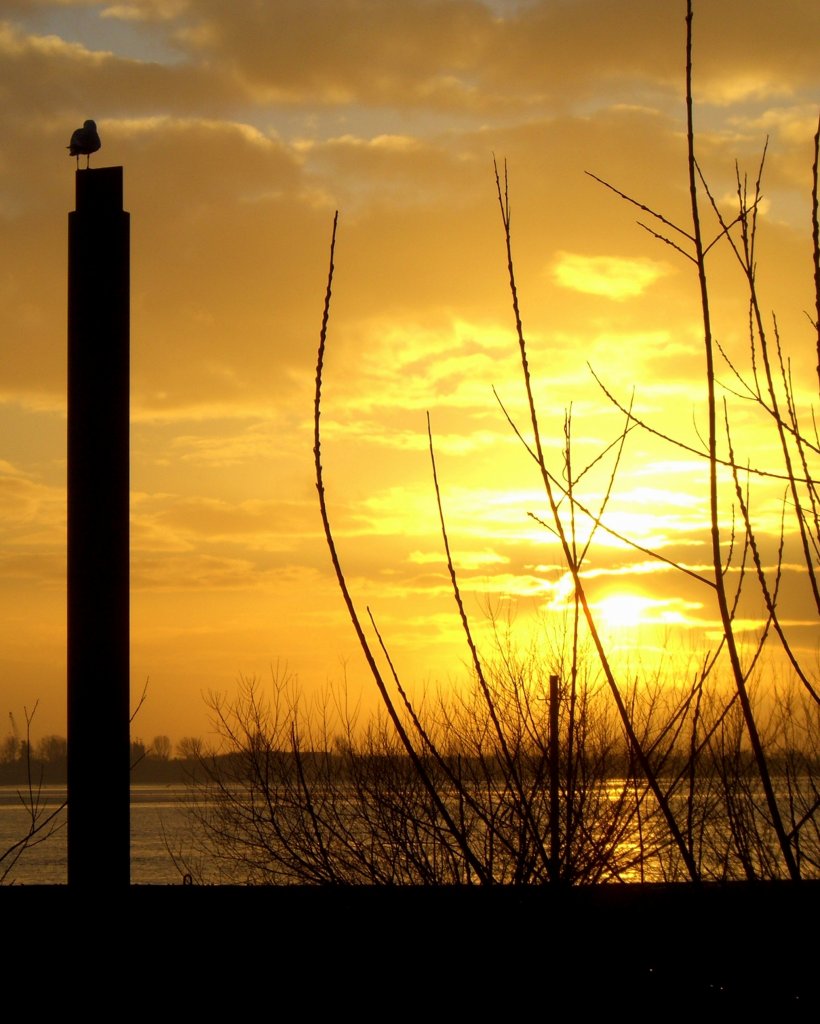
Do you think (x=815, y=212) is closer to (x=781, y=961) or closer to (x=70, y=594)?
(x=781, y=961)

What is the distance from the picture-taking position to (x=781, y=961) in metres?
2.30

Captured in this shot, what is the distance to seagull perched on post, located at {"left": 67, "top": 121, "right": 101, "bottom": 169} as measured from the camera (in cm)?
358

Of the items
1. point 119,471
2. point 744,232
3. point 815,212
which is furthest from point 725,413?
point 119,471

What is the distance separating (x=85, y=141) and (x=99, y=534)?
1.33 metres

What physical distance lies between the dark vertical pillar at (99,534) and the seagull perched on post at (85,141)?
22cm

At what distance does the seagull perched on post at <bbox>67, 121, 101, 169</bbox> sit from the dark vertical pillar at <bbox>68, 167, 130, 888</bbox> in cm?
22

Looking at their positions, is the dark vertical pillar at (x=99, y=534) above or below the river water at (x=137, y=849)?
above

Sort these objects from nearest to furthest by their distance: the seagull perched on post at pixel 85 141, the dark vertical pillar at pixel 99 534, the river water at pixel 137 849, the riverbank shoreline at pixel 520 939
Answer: the riverbank shoreline at pixel 520 939, the dark vertical pillar at pixel 99 534, the seagull perched on post at pixel 85 141, the river water at pixel 137 849

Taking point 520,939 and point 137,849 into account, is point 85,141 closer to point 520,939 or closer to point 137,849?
point 520,939

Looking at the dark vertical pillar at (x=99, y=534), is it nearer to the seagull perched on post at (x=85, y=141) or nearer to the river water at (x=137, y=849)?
the seagull perched on post at (x=85, y=141)

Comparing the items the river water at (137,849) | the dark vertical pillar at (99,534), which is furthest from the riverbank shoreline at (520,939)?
the river water at (137,849)

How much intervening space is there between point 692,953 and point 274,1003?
2.93 feet

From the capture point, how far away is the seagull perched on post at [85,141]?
11.8ft

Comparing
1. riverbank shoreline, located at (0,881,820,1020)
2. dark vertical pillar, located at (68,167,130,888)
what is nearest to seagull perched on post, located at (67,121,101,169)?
dark vertical pillar, located at (68,167,130,888)
